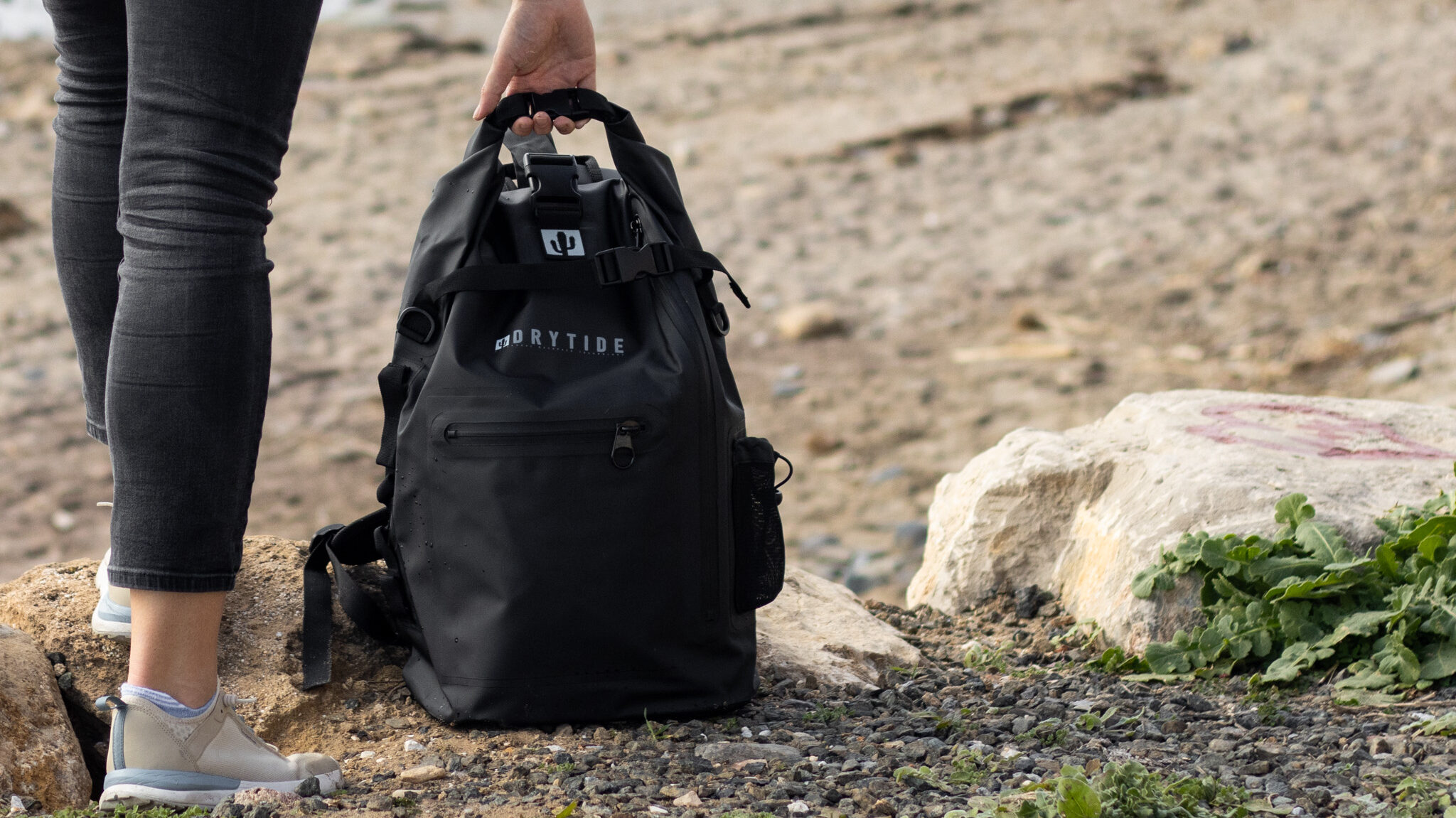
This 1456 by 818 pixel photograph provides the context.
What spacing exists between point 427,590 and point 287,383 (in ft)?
14.9

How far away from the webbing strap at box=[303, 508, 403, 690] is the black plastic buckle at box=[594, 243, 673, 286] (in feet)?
1.95

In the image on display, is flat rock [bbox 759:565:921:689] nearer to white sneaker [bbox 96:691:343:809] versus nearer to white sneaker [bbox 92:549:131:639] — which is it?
white sneaker [bbox 96:691:343:809]

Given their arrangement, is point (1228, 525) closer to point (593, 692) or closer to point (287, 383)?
point (593, 692)

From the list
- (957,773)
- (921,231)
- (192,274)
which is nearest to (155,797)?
(192,274)

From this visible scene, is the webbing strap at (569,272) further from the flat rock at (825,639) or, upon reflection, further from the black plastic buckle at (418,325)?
the flat rock at (825,639)

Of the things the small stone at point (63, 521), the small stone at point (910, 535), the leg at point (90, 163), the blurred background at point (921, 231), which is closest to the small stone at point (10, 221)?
the blurred background at point (921, 231)

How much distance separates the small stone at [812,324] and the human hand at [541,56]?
440 cm

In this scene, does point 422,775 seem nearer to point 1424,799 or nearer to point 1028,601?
point 1424,799

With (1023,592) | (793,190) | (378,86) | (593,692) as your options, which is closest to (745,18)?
(378,86)

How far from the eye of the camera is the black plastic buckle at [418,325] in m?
2.15

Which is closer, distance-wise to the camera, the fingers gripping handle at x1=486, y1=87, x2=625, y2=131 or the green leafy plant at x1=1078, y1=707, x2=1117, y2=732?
the green leafy plant at x1=1078, y1=707, x2=1117, y2=732

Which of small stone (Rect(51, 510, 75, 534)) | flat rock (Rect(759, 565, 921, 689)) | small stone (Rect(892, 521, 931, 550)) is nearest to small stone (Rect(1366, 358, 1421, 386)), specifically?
small stone (Rect(892, 521, 931, 550))

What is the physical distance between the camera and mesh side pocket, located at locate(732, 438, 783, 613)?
7.22 feet

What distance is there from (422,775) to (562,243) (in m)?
0.90
